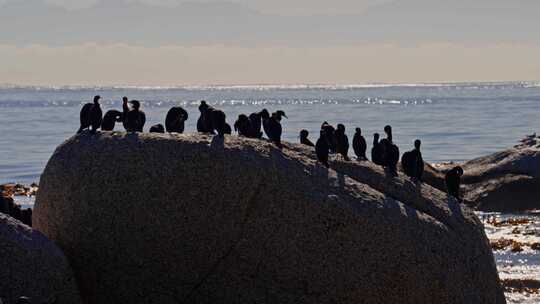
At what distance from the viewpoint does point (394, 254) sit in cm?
1753

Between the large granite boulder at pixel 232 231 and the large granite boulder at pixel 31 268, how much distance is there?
0.83m

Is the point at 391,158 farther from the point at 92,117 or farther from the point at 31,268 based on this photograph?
the point at 31,268

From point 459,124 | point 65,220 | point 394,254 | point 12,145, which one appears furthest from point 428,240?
point 459,124

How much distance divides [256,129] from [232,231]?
138 inches

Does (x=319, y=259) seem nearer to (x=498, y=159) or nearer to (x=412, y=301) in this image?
(x=412, y=301)

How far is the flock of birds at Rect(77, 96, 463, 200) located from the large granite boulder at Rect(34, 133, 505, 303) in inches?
36.5

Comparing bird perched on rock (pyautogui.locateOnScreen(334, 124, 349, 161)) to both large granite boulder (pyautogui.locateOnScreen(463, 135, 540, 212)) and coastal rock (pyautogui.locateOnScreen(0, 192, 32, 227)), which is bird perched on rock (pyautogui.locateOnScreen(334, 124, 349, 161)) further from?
large granite boulder (pyautogui.locateOnScreen(463, 135, 540, 212))

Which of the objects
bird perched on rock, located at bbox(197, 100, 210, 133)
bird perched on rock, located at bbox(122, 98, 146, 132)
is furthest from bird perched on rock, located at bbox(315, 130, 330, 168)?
bird perched on rock, located at bbox(122, 98, 146, 132)

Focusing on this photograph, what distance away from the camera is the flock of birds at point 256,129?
18.9 metres

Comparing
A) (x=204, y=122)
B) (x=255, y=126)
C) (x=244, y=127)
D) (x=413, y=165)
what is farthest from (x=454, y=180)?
(x=204, y=122)

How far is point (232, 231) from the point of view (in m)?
17.5

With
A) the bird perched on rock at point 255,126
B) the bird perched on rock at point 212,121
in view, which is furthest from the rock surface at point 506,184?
the bird perched on rock at point 212,121

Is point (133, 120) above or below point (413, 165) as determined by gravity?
above

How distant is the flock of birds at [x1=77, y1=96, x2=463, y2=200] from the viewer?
18906 millimetres
